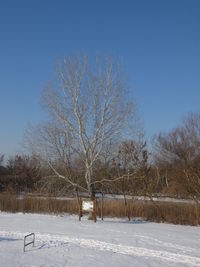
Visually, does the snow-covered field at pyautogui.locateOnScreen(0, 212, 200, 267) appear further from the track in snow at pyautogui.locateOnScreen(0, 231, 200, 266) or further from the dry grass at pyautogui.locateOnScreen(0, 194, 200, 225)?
the dry grass at pyautogui.locateOnScreen(0, 194, 200, 225)

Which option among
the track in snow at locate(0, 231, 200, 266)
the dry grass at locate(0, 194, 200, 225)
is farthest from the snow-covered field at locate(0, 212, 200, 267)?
the dry grass at locate(0, 194, 200, 225)

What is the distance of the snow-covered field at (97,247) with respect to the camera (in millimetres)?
6555

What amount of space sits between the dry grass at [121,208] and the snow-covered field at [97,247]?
2864 millimetres

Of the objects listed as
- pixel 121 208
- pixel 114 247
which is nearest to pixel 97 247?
pixel 114 247

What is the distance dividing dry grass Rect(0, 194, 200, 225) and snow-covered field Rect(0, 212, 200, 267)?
286 cm

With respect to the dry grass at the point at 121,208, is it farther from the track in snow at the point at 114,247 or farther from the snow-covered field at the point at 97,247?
the track in snow at the point at 114,247

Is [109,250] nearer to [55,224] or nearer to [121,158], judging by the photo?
[55,224]

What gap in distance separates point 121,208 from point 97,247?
7238mm

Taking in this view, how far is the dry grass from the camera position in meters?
13.3

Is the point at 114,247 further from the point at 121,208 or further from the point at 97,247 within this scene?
the point at 121,208

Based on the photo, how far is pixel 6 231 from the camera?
955cm

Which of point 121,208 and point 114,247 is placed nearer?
point 114,247

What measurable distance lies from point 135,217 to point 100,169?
10.5ft

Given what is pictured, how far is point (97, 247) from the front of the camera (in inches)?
307
